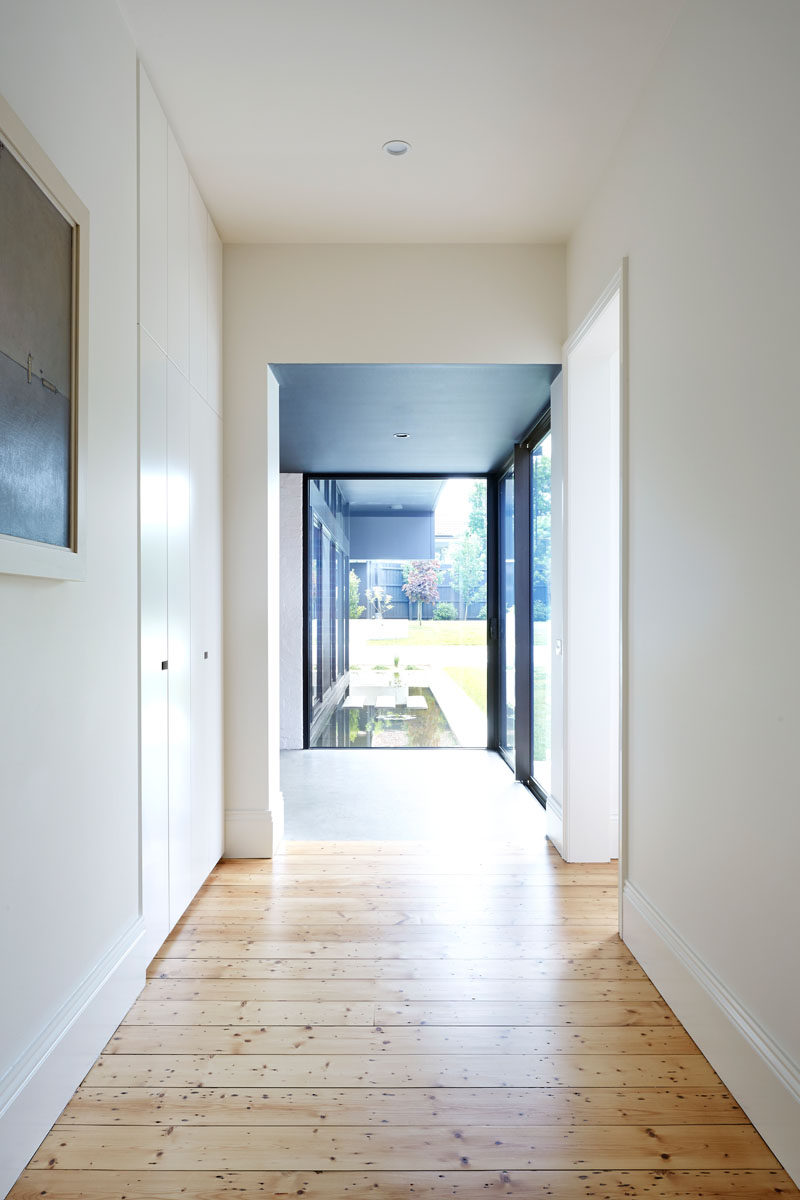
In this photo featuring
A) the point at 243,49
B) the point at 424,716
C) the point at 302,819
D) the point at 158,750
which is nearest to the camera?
the point at 243,49

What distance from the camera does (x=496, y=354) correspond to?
3.52 m

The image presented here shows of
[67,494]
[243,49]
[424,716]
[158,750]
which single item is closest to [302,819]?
[158,750]

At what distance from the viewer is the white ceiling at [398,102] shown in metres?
2.17

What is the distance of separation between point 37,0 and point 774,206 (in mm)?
1610

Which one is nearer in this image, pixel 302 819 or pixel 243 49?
pixel 243 49

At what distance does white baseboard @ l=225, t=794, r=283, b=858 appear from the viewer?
3.51 metres

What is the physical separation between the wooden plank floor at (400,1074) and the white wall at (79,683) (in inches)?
8.3

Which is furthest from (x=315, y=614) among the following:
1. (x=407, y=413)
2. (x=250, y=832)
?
(x=250, y=832)

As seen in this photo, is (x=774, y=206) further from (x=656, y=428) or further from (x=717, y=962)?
(x=717, y=962)

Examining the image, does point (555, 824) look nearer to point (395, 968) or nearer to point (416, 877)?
point (416, 877)

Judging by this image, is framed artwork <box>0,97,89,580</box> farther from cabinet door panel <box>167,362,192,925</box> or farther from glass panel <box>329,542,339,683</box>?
glass panel <box>329,542,339,683</box>

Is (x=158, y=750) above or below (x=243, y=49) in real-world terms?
below

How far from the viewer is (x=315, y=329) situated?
139 inches

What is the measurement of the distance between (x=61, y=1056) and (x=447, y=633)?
4780 millimetres
